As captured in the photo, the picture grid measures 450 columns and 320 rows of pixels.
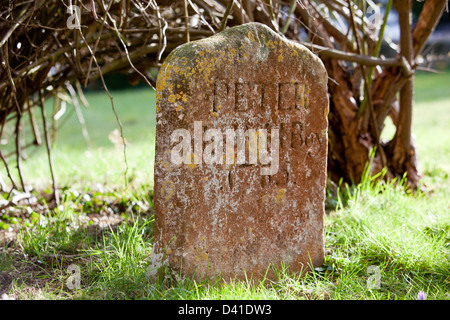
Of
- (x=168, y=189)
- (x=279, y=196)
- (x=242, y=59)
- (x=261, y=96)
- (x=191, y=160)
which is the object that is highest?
(x=242, y=59)

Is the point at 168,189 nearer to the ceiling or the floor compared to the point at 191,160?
nearer to the floor

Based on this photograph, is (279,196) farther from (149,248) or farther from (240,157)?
(149,248)

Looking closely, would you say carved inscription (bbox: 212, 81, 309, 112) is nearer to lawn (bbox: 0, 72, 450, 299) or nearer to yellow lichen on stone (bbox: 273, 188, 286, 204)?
yellow lichen on stone (bbox: 273, 188, 286, 204)

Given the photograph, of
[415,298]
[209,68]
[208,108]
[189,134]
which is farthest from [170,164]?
[415,298]

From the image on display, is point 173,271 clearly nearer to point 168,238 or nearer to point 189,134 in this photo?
point 168,238

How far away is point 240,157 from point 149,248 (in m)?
0.75

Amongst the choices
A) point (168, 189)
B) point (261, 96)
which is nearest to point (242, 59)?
point (261, 96)

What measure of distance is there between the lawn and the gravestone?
136 millimetres

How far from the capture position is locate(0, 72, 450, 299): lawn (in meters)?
2.20

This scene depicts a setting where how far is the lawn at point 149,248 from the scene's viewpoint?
7.22 feet

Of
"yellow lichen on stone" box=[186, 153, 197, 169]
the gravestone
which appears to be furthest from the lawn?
"yellow lichen on stone" box=[186, 153, 197, 169]

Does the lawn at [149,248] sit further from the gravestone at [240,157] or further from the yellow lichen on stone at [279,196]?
the yellow lichen on stone at [279,196]

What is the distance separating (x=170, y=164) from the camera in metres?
2.13

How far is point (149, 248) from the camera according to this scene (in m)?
2.59
